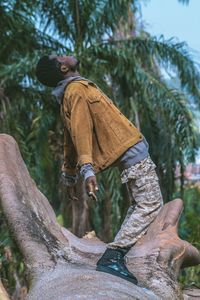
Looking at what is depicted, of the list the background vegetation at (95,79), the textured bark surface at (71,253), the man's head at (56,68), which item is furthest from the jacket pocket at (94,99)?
the background vegetation at (95,79)

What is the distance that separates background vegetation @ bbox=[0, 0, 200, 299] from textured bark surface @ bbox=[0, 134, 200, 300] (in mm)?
5858

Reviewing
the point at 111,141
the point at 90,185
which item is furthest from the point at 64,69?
the point at 90,185

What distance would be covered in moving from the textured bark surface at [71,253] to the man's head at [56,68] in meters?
0.59

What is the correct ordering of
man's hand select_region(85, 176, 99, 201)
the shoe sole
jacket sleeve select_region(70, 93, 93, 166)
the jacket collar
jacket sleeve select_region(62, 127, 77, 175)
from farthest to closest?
→ jacket sleeve select_region(62, 127, 77, 175)
the jacket collar
jacket sleeve select_region(70, 93, 93, 166)
man's hand select_region(85, 176, 99, 201)
the shoe sole

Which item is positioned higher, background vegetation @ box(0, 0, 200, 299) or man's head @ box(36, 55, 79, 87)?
man's head @ box(36, 55, 79, 87)

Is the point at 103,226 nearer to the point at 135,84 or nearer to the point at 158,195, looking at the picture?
the point at 135,84

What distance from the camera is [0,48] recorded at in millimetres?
11023

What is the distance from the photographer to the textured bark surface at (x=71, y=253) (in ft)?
9.64

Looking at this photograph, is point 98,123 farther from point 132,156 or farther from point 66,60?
point 66,60

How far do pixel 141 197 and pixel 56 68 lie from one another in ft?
2.88

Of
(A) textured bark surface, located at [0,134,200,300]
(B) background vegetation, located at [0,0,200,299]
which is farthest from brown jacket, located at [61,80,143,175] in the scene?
(B) background vegetation, located at [0,0,200,299]

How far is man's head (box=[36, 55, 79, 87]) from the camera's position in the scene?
12.7 feet

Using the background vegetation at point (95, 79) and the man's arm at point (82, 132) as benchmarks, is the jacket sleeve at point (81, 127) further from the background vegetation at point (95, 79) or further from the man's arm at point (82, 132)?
the background vegetation at point (95, 79)

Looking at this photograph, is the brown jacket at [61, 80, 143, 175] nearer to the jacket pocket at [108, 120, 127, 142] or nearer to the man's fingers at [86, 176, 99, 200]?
the jacket pocket at [108, 120, 127, 142]
